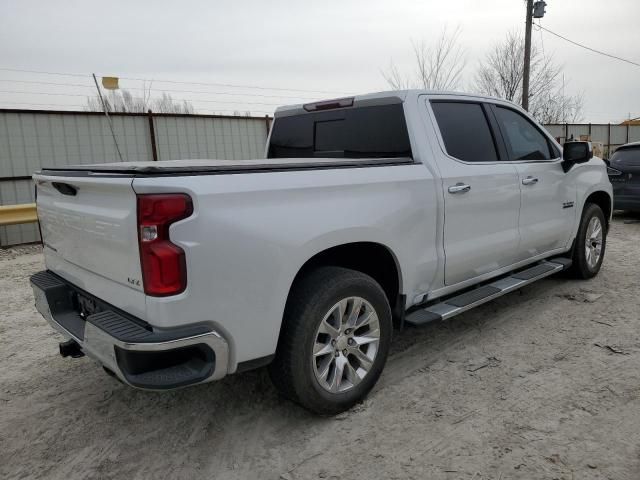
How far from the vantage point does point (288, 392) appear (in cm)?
272

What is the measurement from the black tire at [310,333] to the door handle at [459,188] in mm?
979

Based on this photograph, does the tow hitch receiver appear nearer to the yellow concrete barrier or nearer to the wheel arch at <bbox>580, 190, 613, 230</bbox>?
the wheel arch at <bbox>580, 190, 613, 230</bbox>

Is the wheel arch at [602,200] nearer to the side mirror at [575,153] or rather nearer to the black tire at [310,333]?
the side mirror at [575,153]

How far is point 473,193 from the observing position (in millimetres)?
3627

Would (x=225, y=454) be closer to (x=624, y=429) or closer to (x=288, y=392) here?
(x=288, y=392)

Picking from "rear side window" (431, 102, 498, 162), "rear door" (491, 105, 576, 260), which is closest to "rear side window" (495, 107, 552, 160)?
"rear door" (491, 105, 576, 260)

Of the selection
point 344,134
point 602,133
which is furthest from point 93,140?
point 602,133

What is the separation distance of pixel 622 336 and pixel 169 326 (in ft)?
11.7

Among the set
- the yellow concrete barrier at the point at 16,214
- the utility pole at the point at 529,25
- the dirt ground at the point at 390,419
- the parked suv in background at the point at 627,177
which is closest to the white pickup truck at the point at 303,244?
the dirt ground at the point at 390,419

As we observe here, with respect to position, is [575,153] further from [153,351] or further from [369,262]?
[153,351]

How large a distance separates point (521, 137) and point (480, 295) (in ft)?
5.22

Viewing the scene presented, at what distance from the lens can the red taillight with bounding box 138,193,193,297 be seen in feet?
7.09

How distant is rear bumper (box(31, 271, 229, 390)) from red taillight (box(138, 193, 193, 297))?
203 millimetres

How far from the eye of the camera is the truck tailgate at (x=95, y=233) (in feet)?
7.48
